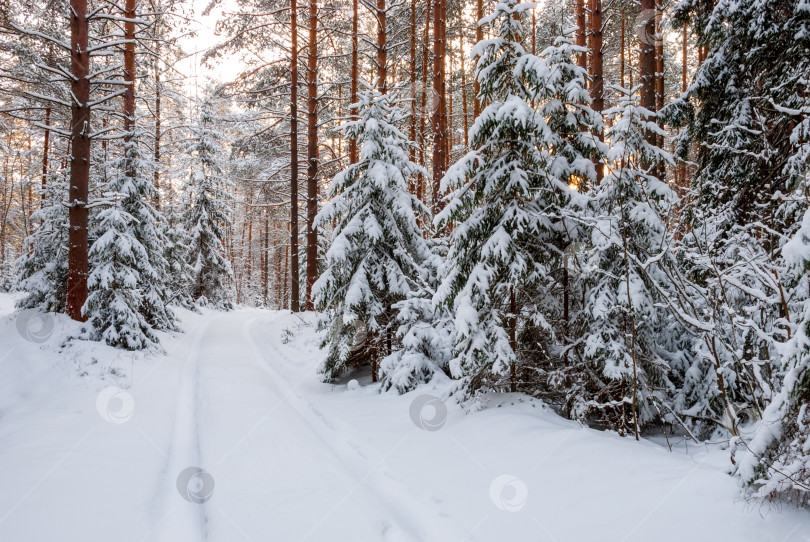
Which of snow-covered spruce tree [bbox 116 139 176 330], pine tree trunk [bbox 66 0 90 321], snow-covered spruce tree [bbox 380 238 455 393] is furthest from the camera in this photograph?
snow-covered spruce tree [bbox 116 139 176 330]

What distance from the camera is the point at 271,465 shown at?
215 inches

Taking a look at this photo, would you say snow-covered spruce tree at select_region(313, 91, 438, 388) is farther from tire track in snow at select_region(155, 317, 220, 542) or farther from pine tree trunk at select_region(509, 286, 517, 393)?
tire track in snow at select_region(155, 317, 220, 542)

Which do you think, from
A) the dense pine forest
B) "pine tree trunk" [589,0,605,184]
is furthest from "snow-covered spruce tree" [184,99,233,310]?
"pine tree trunk" [589,0,605,184]

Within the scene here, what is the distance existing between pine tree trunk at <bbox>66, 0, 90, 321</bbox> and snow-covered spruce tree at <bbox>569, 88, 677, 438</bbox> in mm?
10800

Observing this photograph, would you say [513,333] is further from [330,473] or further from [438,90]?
[438,90]

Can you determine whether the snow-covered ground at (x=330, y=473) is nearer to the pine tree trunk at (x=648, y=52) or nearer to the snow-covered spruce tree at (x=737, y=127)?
the snow-covered spruce tree at (x=737, y=127)

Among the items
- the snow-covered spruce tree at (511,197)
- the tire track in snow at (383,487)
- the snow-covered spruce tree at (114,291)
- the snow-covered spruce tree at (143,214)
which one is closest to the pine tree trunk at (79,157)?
the snow-covered spruce tree at (114,291)

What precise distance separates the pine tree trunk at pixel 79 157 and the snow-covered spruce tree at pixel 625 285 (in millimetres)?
10800

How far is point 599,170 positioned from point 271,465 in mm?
7861

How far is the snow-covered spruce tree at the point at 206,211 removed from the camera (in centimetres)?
2428

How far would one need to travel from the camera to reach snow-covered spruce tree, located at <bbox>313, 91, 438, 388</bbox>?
28.8 feet

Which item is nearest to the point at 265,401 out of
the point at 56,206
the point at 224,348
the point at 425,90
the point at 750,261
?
the point at 224,348

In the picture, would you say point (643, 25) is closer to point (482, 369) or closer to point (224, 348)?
point (482, 369)

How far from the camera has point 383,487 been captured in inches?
196
